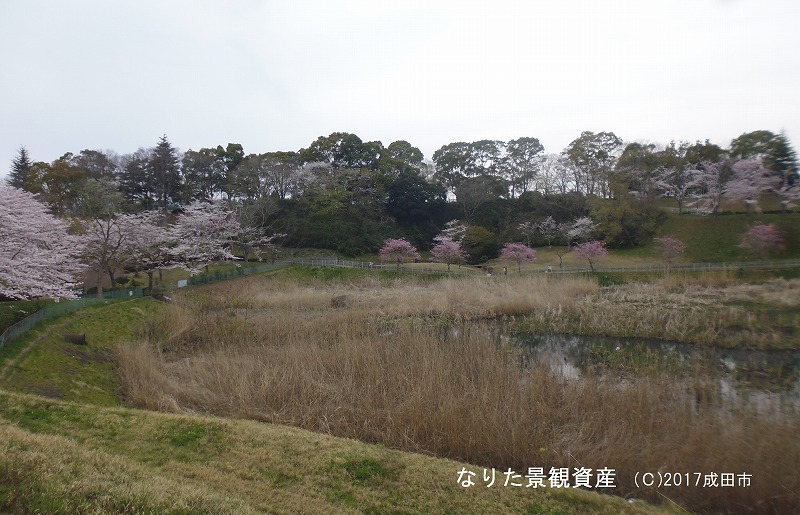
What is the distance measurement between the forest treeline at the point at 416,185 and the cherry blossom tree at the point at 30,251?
920 cm

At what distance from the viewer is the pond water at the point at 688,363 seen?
7.76 meters

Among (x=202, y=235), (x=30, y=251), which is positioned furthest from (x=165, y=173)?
(x=30, y=251)

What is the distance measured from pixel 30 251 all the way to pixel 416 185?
97.8 feet

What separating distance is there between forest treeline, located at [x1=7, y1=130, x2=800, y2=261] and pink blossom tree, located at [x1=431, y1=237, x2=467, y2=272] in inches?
88.6

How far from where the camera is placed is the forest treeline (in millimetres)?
28188

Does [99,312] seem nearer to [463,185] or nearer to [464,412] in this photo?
[464,412]

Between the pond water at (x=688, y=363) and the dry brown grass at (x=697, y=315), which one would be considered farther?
the dry brown grass at (x=697, y=315)

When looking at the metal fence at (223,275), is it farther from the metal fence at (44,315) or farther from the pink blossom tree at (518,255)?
the pink blossom tree at (518,255)

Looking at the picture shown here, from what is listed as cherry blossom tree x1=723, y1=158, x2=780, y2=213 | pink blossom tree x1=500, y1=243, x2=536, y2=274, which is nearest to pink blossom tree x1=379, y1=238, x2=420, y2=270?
pink blossom tree x1=500, y1=243, x2=536, y2=274

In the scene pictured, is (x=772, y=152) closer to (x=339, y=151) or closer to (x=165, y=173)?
(x=339, y=151)

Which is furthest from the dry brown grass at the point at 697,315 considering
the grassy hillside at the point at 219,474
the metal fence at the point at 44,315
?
the metal fence at the point at 44,315

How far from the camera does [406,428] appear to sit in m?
6.07

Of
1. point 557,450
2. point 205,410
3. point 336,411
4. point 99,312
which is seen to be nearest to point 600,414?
point 557,450

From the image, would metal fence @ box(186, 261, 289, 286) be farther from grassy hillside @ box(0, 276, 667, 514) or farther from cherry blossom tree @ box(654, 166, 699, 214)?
cherry blossom tree @ box(654, 166, 699, 214)
